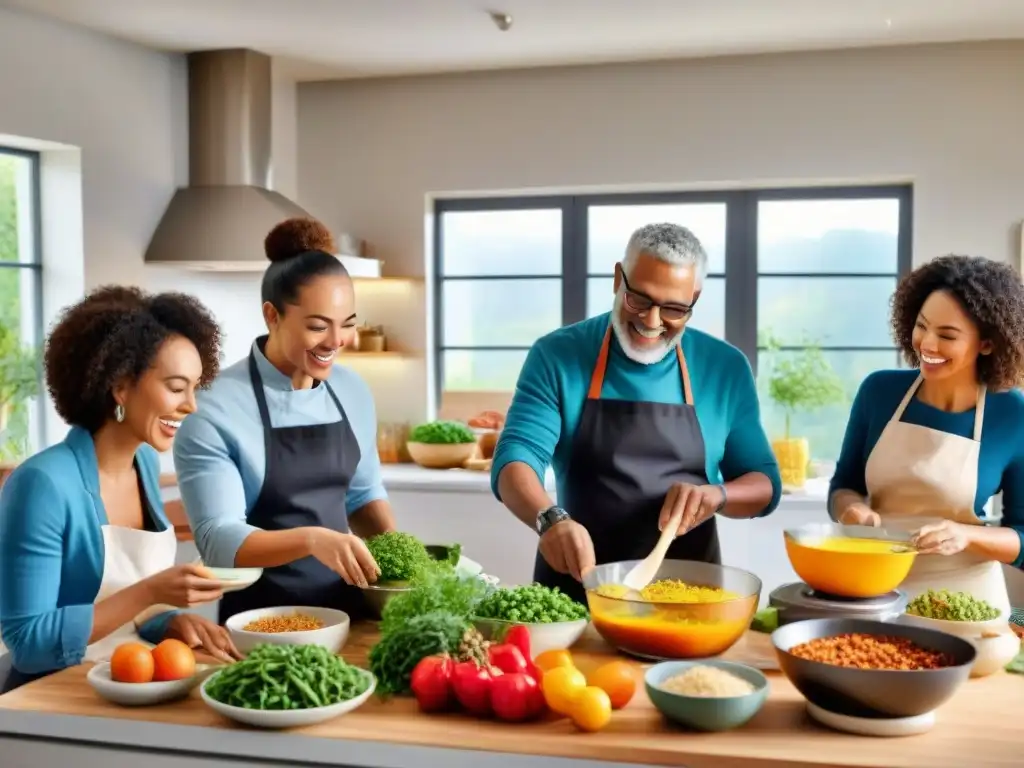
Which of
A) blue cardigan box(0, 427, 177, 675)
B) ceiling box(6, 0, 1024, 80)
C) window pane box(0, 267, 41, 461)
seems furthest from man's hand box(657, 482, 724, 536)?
window pane box(0, 267, 41, 461)

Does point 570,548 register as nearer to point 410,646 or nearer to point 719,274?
point 410,646

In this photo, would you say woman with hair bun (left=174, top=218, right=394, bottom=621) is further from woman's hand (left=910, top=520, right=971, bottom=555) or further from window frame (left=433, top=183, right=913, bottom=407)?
window frame (left=433, top=183, right=913, bottom=407)

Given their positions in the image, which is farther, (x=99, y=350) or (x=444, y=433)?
(x=444, y=433)

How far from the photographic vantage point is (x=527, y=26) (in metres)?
4.70

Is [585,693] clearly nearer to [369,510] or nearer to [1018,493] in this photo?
[369,510]

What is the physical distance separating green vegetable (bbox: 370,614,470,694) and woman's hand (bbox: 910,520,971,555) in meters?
0.85

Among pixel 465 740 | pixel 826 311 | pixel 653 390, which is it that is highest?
pixel 826 311

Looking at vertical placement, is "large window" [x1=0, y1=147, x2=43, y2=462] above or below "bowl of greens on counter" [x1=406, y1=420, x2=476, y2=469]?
above

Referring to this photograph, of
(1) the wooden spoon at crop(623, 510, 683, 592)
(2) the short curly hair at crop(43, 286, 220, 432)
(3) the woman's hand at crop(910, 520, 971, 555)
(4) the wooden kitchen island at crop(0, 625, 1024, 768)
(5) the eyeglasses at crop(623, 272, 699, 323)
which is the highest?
(5) the eyeglasses at crop(623, 272, 699, 323)

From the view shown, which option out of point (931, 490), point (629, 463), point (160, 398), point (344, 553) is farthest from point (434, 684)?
point (931, 490)

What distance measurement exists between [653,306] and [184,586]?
3.60ft

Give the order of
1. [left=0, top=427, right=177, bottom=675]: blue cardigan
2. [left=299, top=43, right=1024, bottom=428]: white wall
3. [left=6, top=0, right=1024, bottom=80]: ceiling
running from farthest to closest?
[left=299, top=43, right=1024, bottom=428]: white wall < [left=6, top=0, right=1024, bottom=80]: ceiling < [left=0, top=427, right=177, bottom=675]: blue cardigan

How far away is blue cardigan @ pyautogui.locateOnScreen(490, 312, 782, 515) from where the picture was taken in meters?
2.60

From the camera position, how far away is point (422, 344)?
5.86 m
